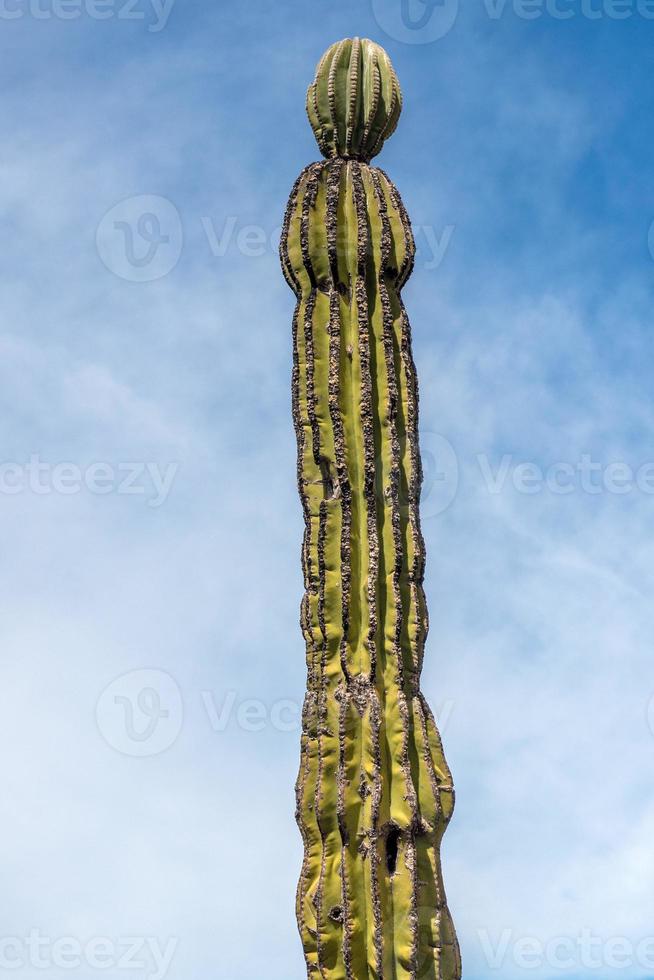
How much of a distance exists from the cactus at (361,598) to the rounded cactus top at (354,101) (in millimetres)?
20

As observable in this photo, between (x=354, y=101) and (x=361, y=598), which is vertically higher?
(x=354, y=101)

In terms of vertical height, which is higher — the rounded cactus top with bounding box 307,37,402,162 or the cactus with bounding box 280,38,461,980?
the rounded cactus top with bounding box 307,37,402,162

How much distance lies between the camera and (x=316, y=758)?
6.43 meters

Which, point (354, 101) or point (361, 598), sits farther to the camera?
point (354, 101)

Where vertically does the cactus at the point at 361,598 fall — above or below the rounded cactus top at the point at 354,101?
below

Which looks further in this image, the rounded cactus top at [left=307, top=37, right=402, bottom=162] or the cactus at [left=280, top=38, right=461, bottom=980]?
the rounded cactus top at [left=307, top=37, right=402, bottom=162]

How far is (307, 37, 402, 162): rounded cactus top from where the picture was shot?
24.3 feet

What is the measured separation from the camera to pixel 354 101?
7.41 meters

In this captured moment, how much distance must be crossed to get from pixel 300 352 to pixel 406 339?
1.70 feet

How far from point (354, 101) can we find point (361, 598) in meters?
2.62

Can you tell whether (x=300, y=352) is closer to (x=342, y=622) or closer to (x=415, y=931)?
(x=342, y=622)

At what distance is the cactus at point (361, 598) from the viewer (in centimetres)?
623

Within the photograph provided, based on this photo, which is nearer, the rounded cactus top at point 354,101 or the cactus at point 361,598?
the cactus at point 361,598

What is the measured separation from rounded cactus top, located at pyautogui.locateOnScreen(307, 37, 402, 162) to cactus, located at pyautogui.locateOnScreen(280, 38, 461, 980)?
0.02 m
